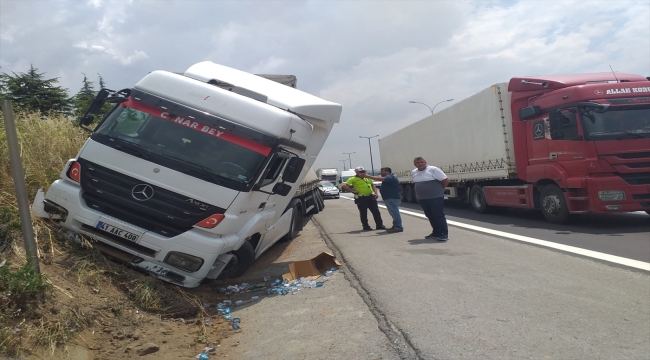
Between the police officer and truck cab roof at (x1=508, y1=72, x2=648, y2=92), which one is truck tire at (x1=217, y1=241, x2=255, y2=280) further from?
truck cab roof at (x1=508, y1=72, x2=648, y2=92)

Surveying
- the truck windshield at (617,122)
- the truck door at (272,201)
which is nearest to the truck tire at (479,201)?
the truck windshield at (617,122)

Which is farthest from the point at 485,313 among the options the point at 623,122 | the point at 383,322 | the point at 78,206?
the point at 623,122

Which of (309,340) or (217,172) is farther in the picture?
(217,172)

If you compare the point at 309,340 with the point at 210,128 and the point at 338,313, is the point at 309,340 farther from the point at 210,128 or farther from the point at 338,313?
the point at 210,128

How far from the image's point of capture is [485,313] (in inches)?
198

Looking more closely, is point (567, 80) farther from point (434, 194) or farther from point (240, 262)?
point (240, 262)

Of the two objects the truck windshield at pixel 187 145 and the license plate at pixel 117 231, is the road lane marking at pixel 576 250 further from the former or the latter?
the license plate at pixel 117 231

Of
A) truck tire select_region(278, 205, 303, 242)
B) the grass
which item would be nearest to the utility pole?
the grass

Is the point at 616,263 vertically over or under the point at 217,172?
under

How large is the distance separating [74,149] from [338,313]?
5705 mm

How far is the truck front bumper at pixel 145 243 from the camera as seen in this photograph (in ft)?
19.4

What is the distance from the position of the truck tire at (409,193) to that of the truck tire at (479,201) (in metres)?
6.20

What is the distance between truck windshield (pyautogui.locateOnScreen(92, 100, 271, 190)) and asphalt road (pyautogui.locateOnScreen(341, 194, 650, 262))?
5.77m

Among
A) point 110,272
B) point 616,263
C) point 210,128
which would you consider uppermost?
point 210,128
